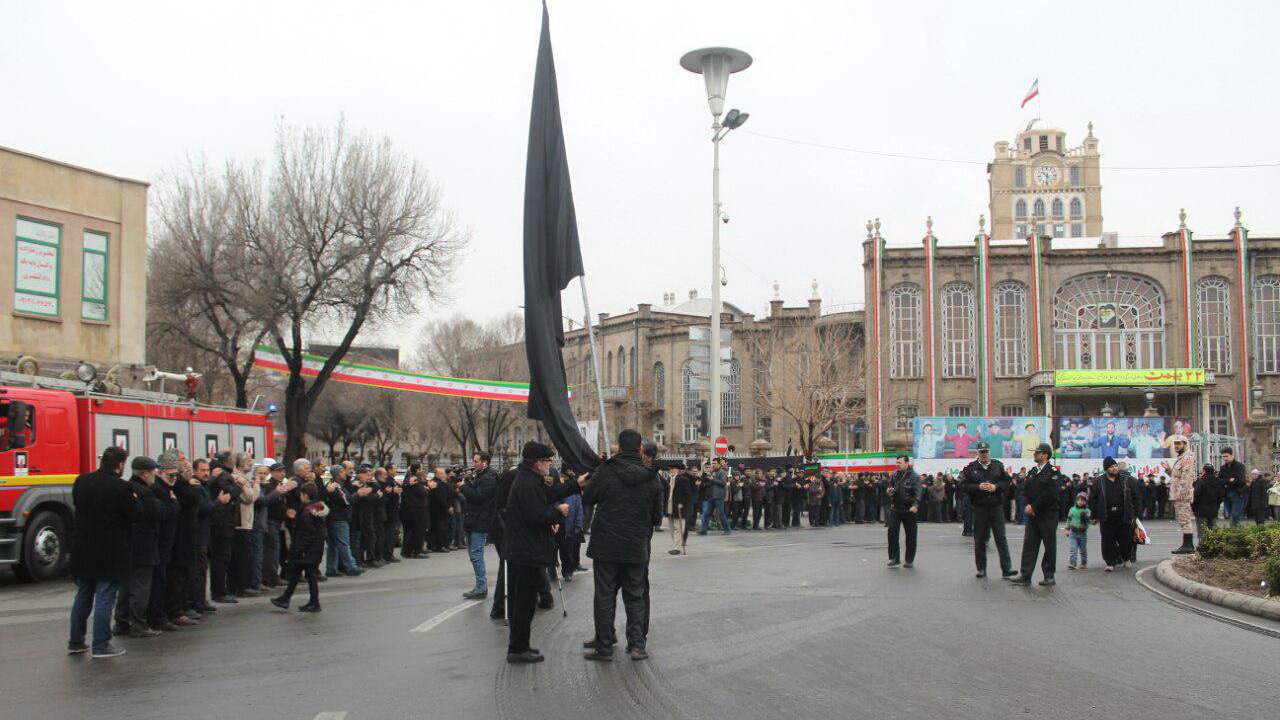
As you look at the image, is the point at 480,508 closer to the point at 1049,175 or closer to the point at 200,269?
the point at 200,269

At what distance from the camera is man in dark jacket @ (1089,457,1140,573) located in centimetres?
1513

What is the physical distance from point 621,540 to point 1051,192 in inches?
4895

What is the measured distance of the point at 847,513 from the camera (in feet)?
107

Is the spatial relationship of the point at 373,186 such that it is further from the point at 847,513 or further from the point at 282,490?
the point at 282,490

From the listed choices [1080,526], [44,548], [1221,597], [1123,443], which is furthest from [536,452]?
[1123,443]

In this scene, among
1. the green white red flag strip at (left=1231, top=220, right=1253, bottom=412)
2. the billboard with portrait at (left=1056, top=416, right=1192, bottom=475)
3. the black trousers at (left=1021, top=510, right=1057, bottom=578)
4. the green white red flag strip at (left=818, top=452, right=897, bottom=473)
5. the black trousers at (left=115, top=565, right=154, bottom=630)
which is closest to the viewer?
the black trousers at (left=115, top=565, right=154, bottom=630)

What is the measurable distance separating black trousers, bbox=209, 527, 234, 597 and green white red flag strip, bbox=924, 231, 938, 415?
49.0m

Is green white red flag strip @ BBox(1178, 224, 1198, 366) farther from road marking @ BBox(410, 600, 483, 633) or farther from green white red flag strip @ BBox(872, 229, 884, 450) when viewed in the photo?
road marking @ BBox(410, 600, 483, 633)

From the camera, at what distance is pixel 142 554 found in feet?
32.0

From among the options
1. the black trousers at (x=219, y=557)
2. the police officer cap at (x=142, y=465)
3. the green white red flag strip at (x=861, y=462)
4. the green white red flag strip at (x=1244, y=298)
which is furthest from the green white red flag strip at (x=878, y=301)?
the police officer cap at (x=142, y=465)

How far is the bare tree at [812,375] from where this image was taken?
46.2m

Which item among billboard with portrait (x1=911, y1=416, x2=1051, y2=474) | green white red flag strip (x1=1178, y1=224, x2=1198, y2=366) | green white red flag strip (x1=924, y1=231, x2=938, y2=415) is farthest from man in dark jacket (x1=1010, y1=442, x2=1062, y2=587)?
green white red flag strip (x1=1178, y1=224, x2=1198, y2=366)

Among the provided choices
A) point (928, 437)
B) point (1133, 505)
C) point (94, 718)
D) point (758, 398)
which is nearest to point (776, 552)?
point (1133, 505)

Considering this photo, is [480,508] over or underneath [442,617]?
over
